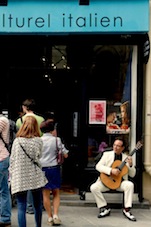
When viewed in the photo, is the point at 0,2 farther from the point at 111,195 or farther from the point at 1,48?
the point at 111,195

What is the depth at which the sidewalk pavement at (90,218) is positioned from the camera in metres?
6.77

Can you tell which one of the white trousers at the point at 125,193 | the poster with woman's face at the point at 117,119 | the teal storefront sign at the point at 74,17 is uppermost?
the teal storefront sign at the point at 74,17

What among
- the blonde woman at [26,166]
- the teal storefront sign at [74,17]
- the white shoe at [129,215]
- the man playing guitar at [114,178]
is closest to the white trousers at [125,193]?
the man playing guitar at [114,178]

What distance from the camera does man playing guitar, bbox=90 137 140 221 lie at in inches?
283

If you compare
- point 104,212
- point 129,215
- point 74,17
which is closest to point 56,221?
Answer: point 104,212

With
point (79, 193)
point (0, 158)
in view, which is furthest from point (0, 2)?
point (79, 193)

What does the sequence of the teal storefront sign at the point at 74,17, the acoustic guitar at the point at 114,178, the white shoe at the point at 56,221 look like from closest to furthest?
the white shoe at the point at 56,221 → the acoustic guitar at the point at 114,178 → the teal storefront sign at the point at 74,17

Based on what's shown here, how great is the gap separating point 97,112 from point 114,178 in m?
1.54

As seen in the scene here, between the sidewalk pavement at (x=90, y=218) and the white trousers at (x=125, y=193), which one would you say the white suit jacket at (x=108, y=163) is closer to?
the white trousers at (x=125, y=193)

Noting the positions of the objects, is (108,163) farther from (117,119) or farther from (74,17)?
(74,17)

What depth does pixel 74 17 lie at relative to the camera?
7621mm

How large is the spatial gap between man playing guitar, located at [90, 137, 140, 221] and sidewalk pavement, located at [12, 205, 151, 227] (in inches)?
5.8

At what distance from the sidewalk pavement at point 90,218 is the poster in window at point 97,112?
167 cm

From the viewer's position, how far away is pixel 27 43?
838 cm
